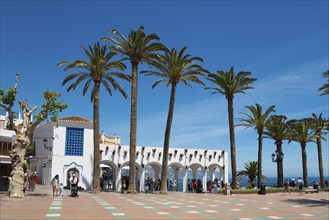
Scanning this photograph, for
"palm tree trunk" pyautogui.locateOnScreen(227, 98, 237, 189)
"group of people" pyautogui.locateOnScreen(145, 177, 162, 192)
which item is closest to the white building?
"group of people" pyautogui.locateOnScreen(145, 177, 162, 192)

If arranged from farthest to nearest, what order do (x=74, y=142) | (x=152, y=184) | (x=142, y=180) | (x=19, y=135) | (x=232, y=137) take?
1. (x=142, y=180)
2. (x=232, y=137)
3. (x=74, y=142)
4. (x=152, y=184)
5. (x=19, y=135)

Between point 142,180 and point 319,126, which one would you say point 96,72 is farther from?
point 319,126

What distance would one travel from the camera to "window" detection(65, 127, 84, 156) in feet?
118

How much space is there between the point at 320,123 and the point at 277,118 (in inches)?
360

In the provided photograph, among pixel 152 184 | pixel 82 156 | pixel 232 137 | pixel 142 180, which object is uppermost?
pixel 232 137

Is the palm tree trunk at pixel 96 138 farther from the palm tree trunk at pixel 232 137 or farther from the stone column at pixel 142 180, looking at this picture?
the palm tree trunk at pixel 232 137

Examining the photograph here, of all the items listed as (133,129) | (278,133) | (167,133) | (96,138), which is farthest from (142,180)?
(278,133)

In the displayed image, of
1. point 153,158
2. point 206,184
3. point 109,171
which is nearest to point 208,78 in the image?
point 153,158

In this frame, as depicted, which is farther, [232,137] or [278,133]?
[278,133]

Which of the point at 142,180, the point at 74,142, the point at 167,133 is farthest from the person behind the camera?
the point at 142,180

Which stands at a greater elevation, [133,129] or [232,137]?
[133,129]

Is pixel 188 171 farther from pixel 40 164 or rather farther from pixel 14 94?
pixel 14 94

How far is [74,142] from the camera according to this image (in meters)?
36.4

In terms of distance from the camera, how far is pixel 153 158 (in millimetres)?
40500
